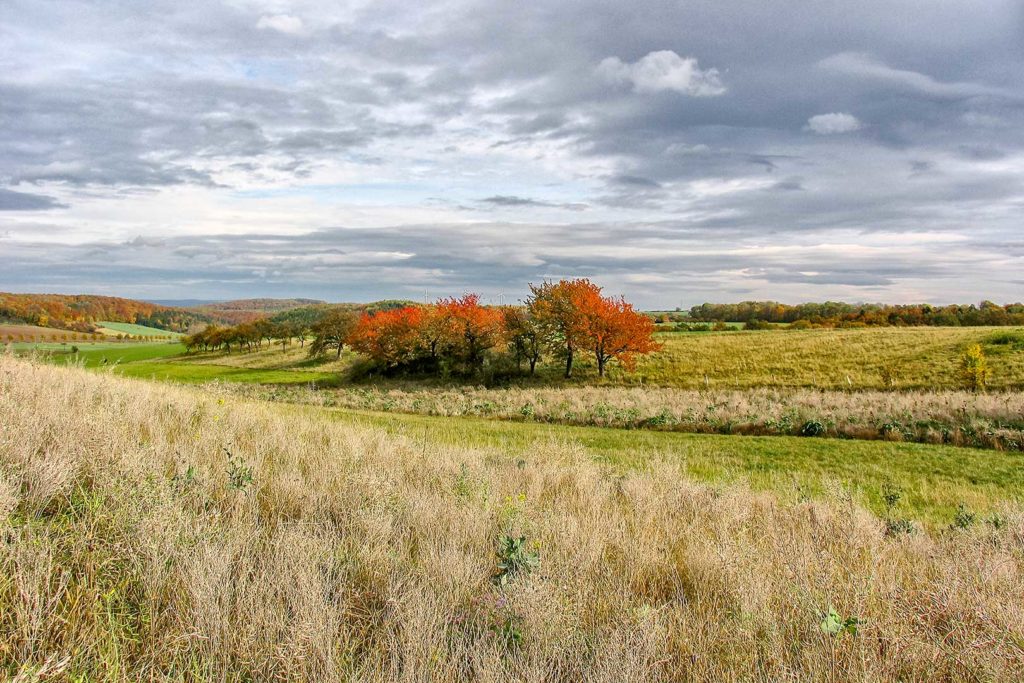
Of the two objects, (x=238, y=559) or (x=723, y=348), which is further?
(x=723, y=348)

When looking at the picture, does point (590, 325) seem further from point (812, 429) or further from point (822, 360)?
point (812, 429)

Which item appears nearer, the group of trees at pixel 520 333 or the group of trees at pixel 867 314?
the group of trees at pixel 520 333

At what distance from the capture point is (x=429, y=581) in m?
4.41

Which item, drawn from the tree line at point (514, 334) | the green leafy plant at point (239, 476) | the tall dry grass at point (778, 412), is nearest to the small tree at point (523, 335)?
the tree line at point (514, 334)

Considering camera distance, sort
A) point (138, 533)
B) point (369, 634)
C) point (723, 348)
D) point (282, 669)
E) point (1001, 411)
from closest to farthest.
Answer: point (282, 669)
point (369, 634)
point (138, 533)
point (1001, 411)
point (723, 348)

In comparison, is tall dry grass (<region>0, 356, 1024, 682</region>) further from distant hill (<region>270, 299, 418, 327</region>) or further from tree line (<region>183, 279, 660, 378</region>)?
distant hill (<region>270, 299, 418, 327</region>)

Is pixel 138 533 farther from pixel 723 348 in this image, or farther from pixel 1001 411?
pixel 723 348

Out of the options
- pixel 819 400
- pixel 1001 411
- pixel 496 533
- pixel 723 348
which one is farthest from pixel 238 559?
pixel 723 348

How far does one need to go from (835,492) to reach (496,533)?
637 cm

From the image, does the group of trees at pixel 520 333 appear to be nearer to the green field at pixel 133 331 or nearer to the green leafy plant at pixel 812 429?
the green leafy plant at pixel 812 429

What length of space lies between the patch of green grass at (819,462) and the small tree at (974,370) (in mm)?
21700

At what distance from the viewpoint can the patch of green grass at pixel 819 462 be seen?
11336 millimetres

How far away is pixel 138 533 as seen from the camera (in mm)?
4539

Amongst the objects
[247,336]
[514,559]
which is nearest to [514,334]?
[514,559]
